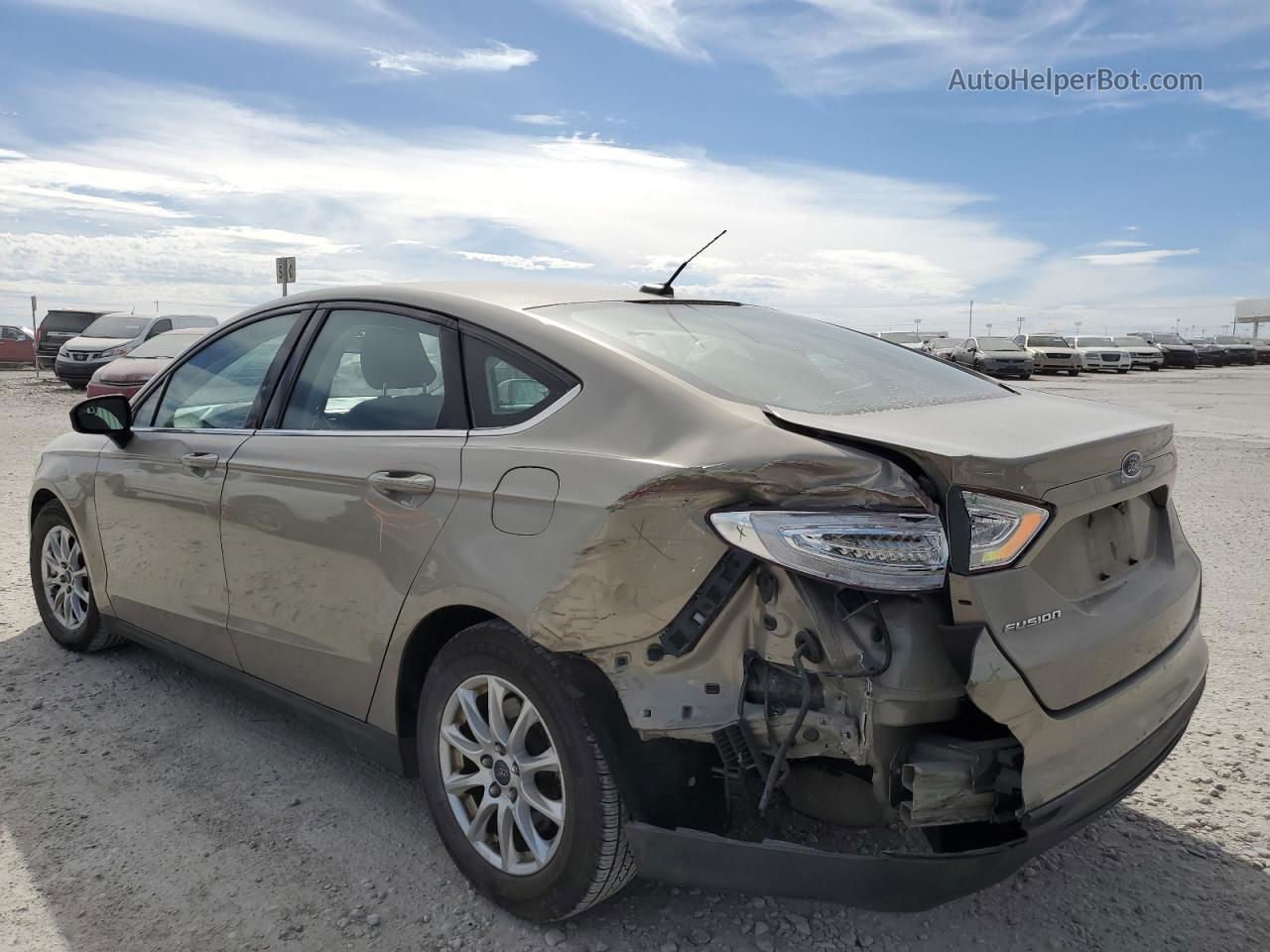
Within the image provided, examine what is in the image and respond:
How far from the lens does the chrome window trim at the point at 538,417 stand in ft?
8.29

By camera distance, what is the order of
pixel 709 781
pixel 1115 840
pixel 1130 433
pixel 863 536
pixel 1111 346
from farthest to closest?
pixel 1111 346, pixel 1115 840, pixel 1130 433, pixel 709 781, pixel 863 536

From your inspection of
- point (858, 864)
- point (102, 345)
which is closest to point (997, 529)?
point (858, 864)

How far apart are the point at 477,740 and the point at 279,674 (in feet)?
3.34

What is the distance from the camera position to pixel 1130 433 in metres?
2.54

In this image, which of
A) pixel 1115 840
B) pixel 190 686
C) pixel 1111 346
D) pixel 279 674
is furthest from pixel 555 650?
pixel 1111 346

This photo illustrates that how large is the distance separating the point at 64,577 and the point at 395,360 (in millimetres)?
2606

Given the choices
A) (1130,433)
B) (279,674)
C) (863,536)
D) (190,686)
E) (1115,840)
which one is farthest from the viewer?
(190,686)

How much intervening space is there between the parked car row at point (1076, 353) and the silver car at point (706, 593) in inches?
1131

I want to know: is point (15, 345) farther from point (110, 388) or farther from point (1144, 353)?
point (1144, 353)

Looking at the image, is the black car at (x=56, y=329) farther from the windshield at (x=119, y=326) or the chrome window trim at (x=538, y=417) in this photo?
the chrome window trim at (x=538, y=417)

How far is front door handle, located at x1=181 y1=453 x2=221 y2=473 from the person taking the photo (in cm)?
351

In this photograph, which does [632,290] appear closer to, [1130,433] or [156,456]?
[1130,433]

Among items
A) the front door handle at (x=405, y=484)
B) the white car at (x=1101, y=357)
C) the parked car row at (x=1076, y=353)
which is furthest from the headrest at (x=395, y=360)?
the white car at (x=1101, y=357)

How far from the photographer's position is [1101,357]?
127 feet
